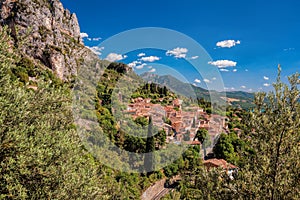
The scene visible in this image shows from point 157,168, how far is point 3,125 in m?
28.4

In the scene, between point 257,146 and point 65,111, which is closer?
point 257,146

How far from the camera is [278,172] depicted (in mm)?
4652

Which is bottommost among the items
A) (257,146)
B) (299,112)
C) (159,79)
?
(257,146)

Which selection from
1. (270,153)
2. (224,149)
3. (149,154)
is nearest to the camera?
(270,153)

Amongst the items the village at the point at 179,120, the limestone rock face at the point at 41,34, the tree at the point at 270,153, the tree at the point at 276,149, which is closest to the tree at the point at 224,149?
the village at the point at 179,120

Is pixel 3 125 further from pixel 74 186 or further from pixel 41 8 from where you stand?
pixel 41 8

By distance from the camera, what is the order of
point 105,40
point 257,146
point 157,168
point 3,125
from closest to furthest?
1. point 3,125
2. point 257,146
3. point 105,40
4. point 157,168

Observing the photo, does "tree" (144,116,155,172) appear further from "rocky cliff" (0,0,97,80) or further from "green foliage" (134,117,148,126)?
"rocky cliff" (0,0,97,80)

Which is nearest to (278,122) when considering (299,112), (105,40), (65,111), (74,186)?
(299,112)

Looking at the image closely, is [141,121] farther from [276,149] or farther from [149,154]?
[276,149]

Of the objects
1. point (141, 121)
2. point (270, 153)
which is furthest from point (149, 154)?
point (270, 153)

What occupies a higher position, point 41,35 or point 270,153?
point 41,35

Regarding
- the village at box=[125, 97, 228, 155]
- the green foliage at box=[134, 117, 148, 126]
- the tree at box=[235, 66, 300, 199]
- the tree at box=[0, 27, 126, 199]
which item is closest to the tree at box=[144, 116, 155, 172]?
the green foliage at box=[134, 117, 148, 126]

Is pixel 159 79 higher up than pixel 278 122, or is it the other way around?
pixel 159 79
